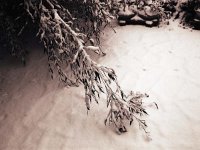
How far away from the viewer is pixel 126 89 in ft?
14.7

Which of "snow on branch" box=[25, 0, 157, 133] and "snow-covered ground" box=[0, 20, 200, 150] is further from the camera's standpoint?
"snow-covered ground" box=[0, 20, 200, 150]

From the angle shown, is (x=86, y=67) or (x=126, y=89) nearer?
(x=86, y=67)

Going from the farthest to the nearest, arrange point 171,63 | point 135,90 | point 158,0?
point 158,0
point 171,63
point 135,90

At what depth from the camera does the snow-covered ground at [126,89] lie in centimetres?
370

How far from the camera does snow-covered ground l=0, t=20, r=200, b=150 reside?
370cm

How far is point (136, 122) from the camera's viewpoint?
3.89 metres

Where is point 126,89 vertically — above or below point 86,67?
below

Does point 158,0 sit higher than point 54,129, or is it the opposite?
point 158,0

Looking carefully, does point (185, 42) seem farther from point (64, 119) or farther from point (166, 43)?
point (64, 119)

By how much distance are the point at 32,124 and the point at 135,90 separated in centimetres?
186

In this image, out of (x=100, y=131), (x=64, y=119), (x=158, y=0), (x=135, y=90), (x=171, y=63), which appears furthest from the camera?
(x=158, y=0)

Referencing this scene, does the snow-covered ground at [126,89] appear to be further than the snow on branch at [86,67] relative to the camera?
Yes

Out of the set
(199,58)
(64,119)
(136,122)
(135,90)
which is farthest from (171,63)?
(64,119)

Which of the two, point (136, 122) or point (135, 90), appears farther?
point (135, 90)
